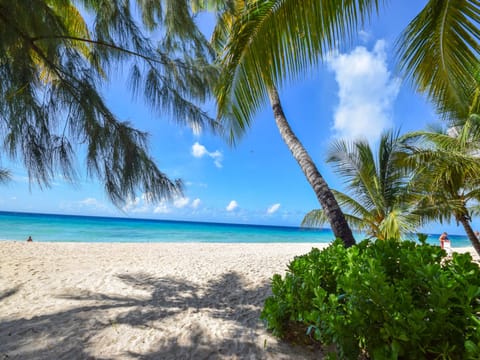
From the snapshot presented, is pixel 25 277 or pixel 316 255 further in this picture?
pixel 25 277

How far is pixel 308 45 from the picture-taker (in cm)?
207

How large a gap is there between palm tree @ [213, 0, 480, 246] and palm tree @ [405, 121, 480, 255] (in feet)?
9.93

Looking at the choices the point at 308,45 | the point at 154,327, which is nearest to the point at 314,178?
the point at 308,45

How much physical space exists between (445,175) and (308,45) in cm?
529

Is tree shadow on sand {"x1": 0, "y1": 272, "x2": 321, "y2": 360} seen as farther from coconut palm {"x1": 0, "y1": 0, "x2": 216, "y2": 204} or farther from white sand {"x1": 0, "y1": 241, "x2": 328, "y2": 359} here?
coconut palm {"x1": 0, "y1": 0, "x2": 216, "y2": 204}

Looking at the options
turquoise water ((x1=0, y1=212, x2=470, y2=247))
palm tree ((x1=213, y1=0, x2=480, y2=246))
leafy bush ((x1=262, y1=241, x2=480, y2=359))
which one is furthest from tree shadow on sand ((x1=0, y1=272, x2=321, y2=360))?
turquoise water ((x1=0, y1=212, x2=470, y2=247))

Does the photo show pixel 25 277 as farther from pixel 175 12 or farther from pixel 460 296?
pixel 460 296

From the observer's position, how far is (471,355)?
1.09 meters

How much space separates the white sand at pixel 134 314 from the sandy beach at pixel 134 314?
0.01m

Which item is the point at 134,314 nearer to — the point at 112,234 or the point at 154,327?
the point at 154,327

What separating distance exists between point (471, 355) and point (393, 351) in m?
0.36

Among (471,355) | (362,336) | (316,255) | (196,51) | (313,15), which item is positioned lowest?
(362,336)

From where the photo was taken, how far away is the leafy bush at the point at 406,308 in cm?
128

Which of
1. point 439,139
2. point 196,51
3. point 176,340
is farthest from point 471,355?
point 439,139
